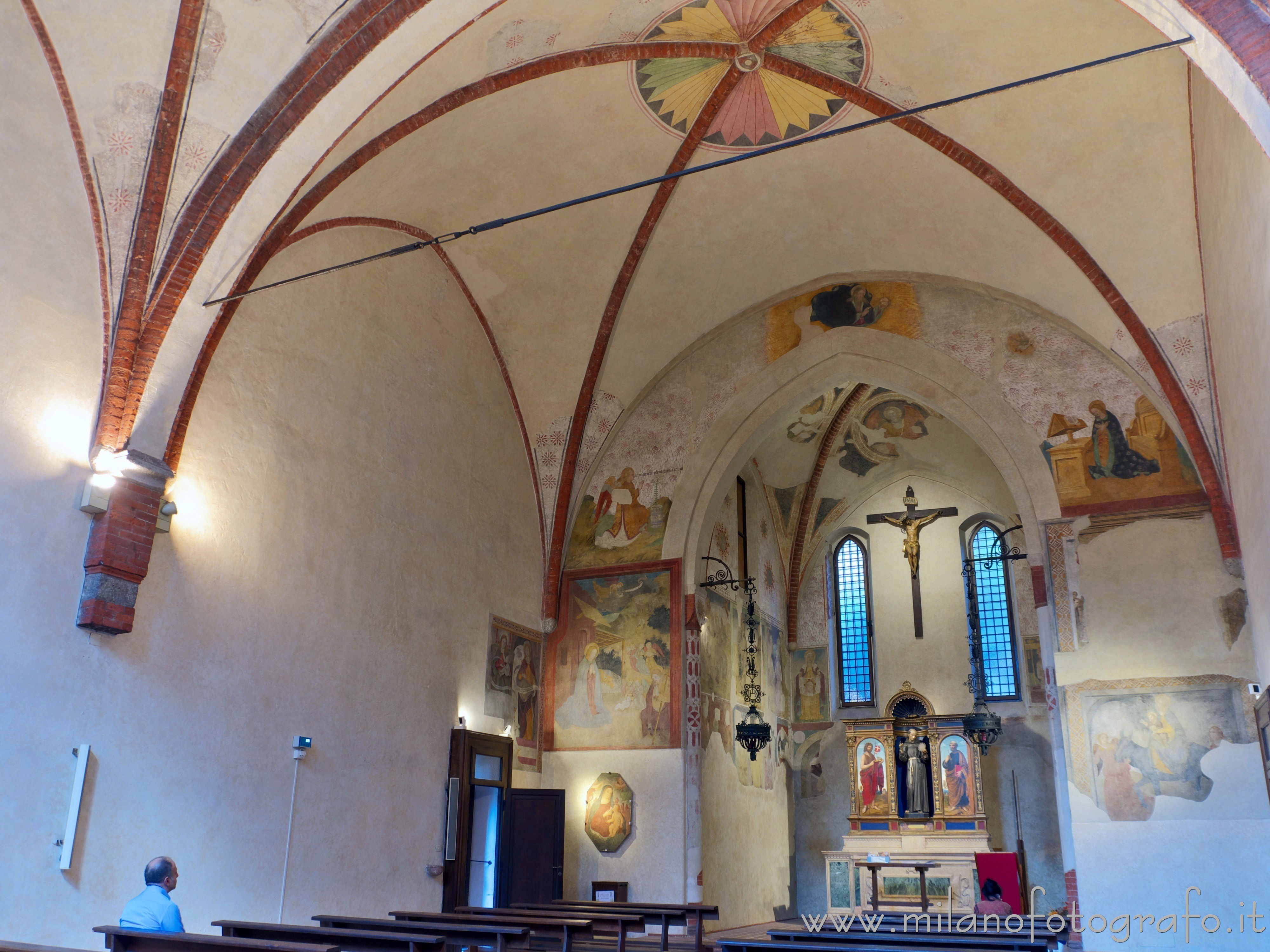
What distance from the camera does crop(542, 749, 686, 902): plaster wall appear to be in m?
12.1

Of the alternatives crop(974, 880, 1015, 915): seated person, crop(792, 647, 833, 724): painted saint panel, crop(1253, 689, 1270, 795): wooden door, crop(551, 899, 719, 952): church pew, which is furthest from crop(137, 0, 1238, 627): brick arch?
crop(792, 647, 833, 724): painted saint panel

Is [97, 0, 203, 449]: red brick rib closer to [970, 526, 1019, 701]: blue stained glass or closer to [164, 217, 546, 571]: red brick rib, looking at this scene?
[164, 217, 546, 571]: red brick rib

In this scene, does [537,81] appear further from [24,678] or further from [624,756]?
[624,756]

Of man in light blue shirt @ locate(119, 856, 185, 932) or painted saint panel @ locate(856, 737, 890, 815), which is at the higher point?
painted saint panel @ locate(856, 737, 890, 815)

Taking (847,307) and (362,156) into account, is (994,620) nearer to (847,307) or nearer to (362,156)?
(847,307)

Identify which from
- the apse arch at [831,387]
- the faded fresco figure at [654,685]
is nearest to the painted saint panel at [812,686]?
the apse arch at [831,387]

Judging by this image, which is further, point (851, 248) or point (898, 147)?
point (851, 248)

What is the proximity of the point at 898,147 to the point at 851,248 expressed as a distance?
2.04 metres

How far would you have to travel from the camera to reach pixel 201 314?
842 centimetres

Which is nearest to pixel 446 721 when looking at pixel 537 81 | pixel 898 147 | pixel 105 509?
pixel 105 509

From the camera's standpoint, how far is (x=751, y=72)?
10.2 m

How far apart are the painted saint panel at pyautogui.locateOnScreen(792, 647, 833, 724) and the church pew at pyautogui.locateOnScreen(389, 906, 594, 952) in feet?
33.2

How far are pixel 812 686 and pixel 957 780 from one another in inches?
116

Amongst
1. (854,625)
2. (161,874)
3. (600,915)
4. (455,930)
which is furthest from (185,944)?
(854,625)
